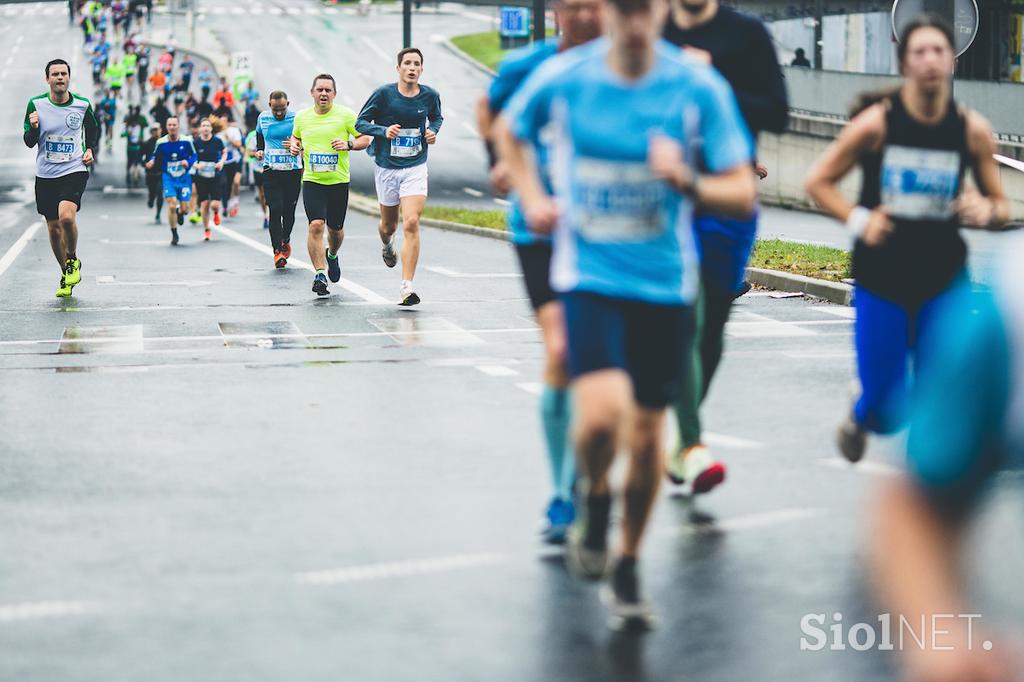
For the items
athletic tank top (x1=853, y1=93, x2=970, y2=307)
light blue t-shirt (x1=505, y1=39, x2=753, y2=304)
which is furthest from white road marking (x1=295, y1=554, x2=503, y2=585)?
athletic tank top (x1=853, y1=93, x2=970, y2=307)

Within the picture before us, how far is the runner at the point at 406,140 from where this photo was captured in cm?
1580

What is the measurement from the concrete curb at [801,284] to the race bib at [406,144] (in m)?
3.59

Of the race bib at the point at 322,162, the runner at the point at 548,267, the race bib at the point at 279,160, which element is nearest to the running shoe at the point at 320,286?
the race bib at the point at 322,162

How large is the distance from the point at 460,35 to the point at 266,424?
91821 mm

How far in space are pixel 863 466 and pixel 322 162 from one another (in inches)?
402

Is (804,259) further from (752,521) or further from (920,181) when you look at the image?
(920,181)

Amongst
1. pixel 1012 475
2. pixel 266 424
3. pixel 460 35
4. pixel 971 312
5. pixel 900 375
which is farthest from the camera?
pixel 460 35

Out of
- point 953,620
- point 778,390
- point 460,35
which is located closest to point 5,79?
point 460,35

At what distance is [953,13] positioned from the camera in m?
16.0

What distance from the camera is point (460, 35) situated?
100062 millimetres

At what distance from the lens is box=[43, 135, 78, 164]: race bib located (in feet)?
56.2

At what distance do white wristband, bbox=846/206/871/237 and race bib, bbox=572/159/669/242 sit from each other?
4.42 feet

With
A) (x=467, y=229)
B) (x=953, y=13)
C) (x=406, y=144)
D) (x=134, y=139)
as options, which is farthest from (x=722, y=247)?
(x=134, y=139)

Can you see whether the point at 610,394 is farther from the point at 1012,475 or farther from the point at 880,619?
the point at 1012,475
